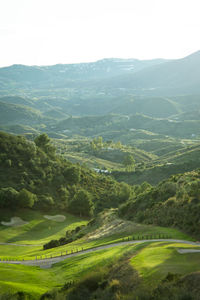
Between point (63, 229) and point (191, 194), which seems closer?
point (191, 194)

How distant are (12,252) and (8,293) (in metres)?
36.8

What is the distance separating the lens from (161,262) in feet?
76.4

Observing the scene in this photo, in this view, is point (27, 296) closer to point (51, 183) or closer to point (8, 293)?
point (8, 293)

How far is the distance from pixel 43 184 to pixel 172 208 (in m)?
62.8

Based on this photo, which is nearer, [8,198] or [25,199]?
[8,198]

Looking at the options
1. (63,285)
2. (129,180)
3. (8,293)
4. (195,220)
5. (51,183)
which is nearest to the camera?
(8,293)

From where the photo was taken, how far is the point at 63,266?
31.2 m

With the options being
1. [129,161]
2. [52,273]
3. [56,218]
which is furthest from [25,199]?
[129,161]

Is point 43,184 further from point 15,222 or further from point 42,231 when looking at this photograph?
point 42,231

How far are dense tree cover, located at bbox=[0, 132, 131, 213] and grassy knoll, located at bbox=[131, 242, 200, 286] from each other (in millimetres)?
58980

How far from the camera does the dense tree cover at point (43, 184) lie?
281ft

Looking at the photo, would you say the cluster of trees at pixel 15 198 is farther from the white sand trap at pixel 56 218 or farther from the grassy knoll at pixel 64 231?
the white sand trap at pixel 56 218

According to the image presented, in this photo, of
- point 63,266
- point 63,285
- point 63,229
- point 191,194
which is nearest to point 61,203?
point 63,229

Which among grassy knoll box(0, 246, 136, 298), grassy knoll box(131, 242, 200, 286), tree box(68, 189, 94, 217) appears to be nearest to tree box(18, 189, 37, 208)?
tree box(68, 189, 94, 217)
